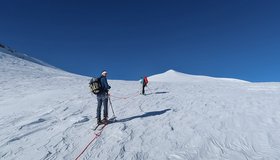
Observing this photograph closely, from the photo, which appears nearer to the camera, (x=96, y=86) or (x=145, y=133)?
(x=145, y=133)

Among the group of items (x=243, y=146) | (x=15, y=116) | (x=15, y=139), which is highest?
(x=15, y=116)

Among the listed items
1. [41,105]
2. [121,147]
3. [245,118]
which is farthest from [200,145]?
[41,105]

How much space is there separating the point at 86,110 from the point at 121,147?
493 cm

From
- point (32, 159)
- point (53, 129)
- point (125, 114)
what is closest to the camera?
point (32, 159)

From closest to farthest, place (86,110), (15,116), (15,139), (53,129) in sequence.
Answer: (15,139), (53,129), (15,116), (86,110)

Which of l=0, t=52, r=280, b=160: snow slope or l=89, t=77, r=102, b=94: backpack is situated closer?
l=0, t=52, r=280, b=160: snow slope

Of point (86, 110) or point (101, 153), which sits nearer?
point (101, 153)

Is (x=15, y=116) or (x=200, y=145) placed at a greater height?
(x=15, y=116)

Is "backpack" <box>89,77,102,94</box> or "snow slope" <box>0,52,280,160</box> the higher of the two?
Result: "backpack" <box>89,77,102,94</box>

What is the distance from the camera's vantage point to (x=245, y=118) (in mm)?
9227

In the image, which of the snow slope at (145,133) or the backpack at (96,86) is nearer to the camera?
the snow slope at (145,133)

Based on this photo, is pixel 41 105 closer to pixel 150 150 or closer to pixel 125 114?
pixel 125 114

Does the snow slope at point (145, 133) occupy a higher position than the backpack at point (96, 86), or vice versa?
the backpack at point (96, 86)

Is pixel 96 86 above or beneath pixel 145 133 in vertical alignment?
above
